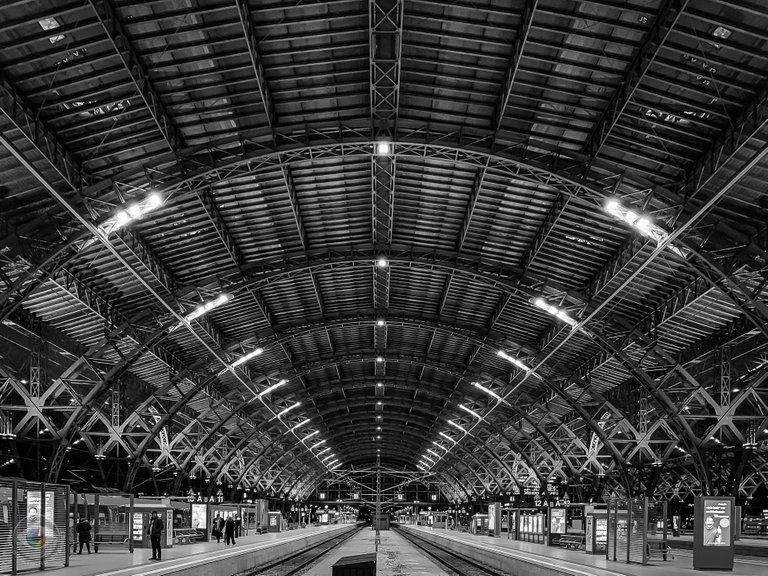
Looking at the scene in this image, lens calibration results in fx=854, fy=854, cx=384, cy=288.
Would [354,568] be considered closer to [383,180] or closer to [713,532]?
[713,532]

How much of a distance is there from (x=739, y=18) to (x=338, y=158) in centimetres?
1708

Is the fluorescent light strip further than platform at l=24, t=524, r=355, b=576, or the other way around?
the fluorescent light strip

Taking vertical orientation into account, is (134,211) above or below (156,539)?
above

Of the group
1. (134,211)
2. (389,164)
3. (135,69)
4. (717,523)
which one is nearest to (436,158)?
(389,164)

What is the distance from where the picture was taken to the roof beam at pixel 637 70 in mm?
25125

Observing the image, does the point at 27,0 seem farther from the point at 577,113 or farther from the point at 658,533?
the point at 658,533

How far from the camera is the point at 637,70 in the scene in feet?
90.6

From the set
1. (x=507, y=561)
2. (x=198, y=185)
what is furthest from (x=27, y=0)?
(x=507, y=561)

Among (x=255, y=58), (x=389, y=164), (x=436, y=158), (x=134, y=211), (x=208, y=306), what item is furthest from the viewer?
(x=208, y=306)

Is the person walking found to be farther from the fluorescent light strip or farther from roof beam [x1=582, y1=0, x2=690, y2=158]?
roof beam [x1=582, y1=0, x2=690, y2=158]

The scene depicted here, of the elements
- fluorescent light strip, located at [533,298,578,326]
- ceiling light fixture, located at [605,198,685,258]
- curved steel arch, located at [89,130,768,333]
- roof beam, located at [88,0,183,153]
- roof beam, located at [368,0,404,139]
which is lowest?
fluorescent light strip, located at [533,298,578,326]

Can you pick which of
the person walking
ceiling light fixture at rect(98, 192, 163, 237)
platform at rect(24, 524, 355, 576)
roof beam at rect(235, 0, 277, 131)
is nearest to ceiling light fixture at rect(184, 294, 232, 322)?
ceiling light fixture at rect(98, 192, 163, 237)

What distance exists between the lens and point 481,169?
37.0 m

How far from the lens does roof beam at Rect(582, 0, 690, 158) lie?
25125 millimetres
